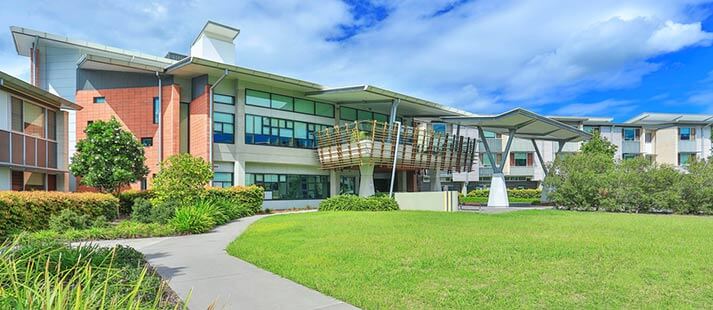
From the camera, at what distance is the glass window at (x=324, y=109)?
101ft

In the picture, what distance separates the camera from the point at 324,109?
31.1 m

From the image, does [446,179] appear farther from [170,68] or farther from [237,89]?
[170,68]

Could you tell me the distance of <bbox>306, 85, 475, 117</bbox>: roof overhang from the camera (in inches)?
1090

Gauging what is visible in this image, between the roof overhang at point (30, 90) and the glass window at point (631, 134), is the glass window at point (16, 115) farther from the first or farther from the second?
the glass window at point (631, 134)

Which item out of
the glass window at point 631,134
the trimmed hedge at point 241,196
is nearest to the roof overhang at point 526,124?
the trimmed hedge at point 241,196

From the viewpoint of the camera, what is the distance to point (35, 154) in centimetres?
1855

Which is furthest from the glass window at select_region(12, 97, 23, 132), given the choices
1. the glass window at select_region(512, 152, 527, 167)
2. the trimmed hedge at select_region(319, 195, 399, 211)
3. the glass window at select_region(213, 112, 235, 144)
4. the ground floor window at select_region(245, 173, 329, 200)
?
the glass window at select_region(512, 152, 527, 167)

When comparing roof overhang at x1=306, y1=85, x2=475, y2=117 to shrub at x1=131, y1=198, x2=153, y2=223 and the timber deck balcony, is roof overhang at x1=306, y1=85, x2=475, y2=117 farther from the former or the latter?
shrub at x1=131, y1=198, x2=153, y2=223

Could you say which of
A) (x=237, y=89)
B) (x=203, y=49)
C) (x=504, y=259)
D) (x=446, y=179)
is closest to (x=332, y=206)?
(x=237, y=89)

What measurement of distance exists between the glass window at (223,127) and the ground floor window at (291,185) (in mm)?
2511

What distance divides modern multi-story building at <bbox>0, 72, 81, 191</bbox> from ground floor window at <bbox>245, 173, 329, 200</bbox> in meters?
9.55

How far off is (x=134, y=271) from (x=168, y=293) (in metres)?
0.57

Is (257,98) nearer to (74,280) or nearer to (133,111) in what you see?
(133,111)

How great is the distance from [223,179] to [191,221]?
37.4 feet
